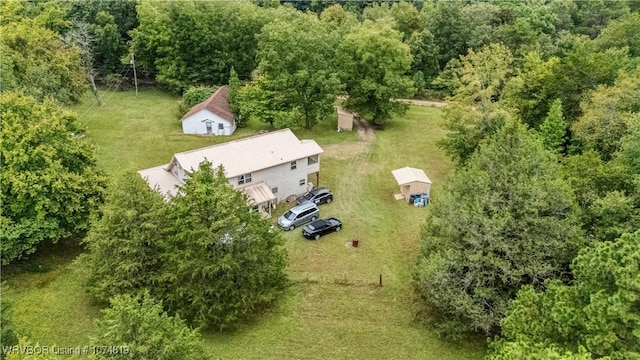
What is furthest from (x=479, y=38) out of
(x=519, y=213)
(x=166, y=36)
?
(x=519, y=213)

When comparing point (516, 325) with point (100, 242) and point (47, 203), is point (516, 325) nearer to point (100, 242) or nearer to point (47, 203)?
point (100, 242)

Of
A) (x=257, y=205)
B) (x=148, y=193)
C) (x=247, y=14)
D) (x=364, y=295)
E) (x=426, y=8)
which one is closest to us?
(x=148, y=193)

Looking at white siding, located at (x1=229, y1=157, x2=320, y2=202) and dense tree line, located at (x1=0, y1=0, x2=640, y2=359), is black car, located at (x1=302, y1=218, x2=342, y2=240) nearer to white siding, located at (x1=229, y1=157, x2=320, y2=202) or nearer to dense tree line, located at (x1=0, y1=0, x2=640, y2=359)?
white siding, located at (x1=229, y1=157, x2=320, y2=202)

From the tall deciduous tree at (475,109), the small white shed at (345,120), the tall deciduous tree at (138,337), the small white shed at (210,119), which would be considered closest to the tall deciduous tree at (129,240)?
the tall deciduous tree at (138,337)

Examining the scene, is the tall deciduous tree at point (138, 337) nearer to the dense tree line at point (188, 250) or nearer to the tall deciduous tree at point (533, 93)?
the dense tree line at point (188, 250)

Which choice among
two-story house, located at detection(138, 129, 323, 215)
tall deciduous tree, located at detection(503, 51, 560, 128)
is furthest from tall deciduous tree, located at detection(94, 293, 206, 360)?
tall deciduous tree, located at detection(503, 51, 560, 128)

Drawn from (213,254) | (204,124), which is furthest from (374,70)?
(213,254)
